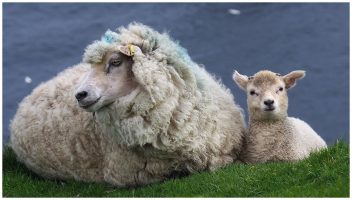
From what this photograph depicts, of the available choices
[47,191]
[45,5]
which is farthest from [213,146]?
[45,5]

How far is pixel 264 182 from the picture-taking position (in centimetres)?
848

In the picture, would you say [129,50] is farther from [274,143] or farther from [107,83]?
[274,143]

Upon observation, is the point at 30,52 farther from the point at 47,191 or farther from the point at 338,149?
the point at 338,149

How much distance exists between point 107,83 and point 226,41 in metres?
13.2

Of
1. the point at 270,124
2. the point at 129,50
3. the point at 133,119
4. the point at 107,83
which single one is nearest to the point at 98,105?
the point at 107,83

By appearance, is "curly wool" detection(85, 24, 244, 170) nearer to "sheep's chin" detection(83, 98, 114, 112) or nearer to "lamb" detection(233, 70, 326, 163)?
"sheep's chin" detection(83, 98, 114, 112)

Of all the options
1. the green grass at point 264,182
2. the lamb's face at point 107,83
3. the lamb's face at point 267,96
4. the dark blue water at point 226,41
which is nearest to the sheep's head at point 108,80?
the lamb's face at point 107,83

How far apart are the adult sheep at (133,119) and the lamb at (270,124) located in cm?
22

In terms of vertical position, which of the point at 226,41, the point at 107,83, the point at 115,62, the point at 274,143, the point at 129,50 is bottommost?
the point at 274,143

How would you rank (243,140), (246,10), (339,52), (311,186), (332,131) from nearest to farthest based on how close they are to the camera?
(311,186) → (243,140) → (332,131) → (339,52) → (246,10)

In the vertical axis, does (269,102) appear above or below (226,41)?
below

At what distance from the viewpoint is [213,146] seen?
905cm

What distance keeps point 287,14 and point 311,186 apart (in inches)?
588

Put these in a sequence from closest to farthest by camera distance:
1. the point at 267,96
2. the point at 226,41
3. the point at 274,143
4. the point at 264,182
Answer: the point at 264,182, the point at 267,96, the point at 274,143, the point at 226,41
